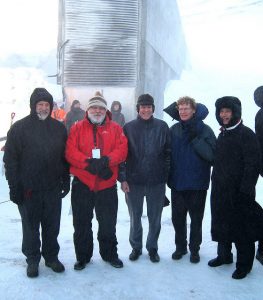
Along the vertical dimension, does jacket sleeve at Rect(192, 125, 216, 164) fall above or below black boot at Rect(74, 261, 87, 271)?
above

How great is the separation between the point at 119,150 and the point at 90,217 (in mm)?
797

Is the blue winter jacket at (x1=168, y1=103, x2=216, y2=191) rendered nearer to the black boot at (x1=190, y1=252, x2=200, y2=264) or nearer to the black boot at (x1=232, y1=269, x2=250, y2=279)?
the black boot at (x1=190, y1=252, x2=200, y2=264)

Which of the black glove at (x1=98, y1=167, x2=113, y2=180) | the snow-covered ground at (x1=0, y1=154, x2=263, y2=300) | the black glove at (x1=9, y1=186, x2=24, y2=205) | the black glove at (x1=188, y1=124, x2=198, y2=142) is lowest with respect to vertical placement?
the snow-covered ground at (x1=0, y1=154, x2=263, y2=300)

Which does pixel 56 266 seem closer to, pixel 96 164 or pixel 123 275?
pixel 123 275

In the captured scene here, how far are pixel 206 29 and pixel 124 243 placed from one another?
114 feet

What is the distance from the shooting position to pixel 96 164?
3.67m

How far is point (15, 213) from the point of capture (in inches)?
242

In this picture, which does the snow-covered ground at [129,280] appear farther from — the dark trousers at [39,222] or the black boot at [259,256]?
the dark trousers at [39,222]

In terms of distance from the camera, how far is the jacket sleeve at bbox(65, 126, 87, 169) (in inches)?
145

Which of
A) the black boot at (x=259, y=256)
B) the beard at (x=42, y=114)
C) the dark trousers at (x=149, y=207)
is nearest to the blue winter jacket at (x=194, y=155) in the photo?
the dark trousers at (x=149, y=207)

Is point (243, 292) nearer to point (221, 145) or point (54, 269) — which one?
point (221, 145)

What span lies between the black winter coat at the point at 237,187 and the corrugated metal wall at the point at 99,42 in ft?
28.3

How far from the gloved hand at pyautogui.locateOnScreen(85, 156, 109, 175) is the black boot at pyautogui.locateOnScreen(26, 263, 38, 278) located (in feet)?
3.73

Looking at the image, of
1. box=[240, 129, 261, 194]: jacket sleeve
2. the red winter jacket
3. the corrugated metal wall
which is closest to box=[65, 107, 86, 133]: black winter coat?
the corrugated metal wall
